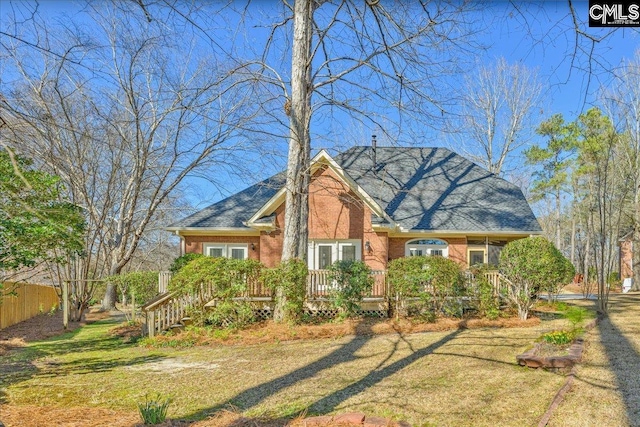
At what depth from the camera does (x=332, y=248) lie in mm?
16609

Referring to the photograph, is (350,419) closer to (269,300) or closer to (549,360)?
(549,360)

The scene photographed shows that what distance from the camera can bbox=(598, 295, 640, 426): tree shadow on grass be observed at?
4.71m

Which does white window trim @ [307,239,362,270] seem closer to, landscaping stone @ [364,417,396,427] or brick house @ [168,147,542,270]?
brick house @ [168,147,542,270]

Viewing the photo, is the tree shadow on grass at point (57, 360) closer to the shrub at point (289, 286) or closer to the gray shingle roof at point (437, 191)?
the shrub at point (289, 286)

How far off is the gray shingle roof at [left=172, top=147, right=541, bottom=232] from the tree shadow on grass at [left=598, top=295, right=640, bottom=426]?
21.2ft

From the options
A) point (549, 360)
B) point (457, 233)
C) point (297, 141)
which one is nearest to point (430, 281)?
point (297, 141)

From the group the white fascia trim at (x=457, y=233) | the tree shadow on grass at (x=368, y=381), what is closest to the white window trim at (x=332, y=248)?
the white fascia trim at (x=457, y=233)

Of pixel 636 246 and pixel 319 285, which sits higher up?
pixel 636 246

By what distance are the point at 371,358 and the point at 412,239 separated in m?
9.76

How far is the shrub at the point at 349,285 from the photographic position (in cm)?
1191

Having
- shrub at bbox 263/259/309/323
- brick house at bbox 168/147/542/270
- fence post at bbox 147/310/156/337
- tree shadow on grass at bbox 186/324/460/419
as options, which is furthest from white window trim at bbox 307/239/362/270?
tree shadow on grass at bbox 186/324/460/419

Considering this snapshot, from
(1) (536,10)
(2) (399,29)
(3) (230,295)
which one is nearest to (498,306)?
(3) (230,295)

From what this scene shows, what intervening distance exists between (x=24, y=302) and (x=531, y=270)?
1651cm

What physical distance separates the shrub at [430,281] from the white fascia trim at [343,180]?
3920 mm
